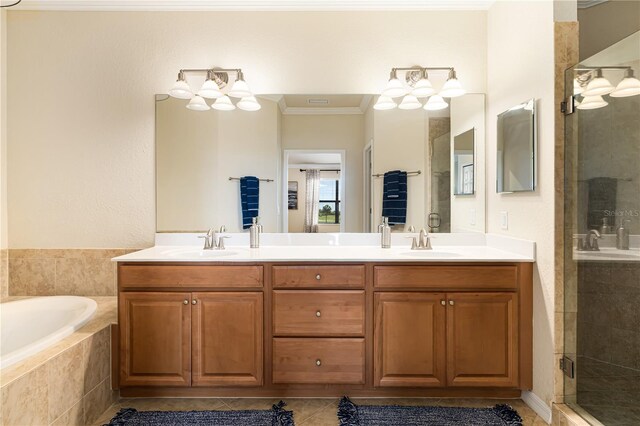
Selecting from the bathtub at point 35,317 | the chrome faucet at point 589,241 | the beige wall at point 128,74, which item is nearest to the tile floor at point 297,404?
the bathtub at point 35,317

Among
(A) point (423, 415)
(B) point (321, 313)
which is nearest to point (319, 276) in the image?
(B) point (321, 313)

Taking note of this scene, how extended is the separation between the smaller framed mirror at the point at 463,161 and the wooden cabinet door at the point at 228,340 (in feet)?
5.35

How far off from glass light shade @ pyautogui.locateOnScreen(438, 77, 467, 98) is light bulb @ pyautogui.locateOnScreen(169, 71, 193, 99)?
5.90ft

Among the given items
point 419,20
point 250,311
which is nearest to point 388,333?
point 250,311

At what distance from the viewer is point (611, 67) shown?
1.48 m

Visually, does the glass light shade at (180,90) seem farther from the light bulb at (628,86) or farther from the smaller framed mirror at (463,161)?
the light bulb at (628,86)

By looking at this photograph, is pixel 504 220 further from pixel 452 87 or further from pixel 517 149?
pixel 452 87

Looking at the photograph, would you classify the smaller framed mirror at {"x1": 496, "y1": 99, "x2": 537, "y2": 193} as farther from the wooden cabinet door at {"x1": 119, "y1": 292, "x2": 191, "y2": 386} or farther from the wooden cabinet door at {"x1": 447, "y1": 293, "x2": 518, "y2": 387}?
the wooden cabinet door at {"x1": 119, "y1": 292, "x2": 191, "y2": 386}

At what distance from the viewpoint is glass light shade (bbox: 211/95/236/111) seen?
2426mm

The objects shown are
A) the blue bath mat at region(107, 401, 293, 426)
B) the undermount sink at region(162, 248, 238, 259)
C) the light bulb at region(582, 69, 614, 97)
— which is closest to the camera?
the light bulb at region(582, 69, 614, 97)

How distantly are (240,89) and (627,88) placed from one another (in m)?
2.10

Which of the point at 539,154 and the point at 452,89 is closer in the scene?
the point at 539,154

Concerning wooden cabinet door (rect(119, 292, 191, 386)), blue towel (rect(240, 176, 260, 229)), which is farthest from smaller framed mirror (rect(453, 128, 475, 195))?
wooden cabinet door (rect(119, 292, 191, 386))

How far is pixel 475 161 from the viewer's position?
2.45 metres
